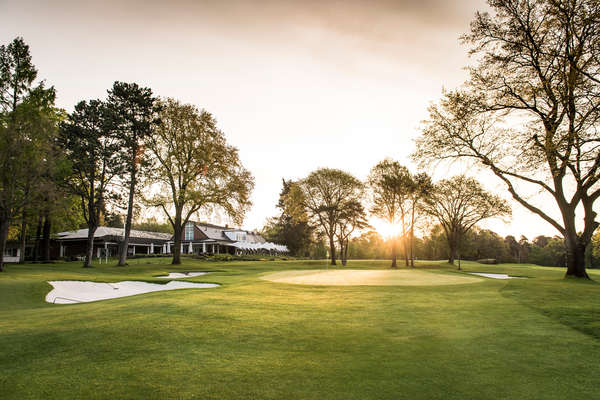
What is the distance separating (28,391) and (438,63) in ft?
68.7

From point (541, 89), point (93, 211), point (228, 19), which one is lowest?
point (93, 211)

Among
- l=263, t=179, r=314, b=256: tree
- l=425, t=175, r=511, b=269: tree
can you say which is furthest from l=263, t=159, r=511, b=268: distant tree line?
l=263, t=179, r=314, b=256: tree

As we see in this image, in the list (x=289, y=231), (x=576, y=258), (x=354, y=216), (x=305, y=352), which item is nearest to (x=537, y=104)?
(x=576, y=258)

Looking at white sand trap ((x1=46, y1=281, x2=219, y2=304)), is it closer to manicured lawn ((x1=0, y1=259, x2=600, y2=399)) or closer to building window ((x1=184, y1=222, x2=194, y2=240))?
manicured lawn ((x1=0, y1=259, x2=600, y2=399))

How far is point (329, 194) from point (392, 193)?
968 centimetres

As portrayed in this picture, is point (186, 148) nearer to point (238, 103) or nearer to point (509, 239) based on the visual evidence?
point (238, 103)

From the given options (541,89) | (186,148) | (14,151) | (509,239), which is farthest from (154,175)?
(509,239)

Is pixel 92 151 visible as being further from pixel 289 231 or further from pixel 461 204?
pixel 461 204

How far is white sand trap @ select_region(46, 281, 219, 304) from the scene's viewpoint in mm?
14750

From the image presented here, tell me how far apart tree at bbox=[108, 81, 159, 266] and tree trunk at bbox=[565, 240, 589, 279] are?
35.0 m

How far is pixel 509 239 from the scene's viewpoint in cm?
10994

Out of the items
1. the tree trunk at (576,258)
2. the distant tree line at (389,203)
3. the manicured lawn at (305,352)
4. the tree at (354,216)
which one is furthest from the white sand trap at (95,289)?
the tree at (354,216)

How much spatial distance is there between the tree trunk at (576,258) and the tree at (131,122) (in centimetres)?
3505

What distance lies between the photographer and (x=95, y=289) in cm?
1700
